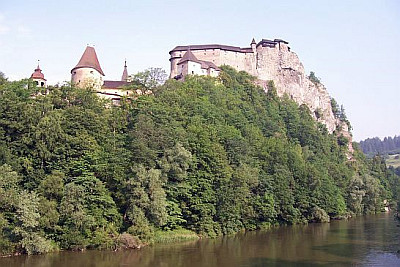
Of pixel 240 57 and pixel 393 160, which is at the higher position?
pixel 240 57

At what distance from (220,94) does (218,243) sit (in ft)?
113

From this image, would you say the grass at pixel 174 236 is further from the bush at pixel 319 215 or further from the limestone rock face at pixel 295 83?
the limestone rock face at pixel 295 83

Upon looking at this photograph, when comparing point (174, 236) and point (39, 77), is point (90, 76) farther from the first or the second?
point (174, 236)

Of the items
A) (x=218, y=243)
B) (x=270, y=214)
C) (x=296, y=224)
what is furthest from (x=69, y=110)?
(x=296, y=224)

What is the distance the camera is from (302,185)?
2255 inches

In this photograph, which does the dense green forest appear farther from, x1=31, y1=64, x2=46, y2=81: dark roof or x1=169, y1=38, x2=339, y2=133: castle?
x1=169, y1=38, x2=339, y2=133: castle

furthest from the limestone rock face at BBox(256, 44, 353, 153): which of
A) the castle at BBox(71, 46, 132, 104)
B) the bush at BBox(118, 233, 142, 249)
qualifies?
the bush at BBox(118, 233, 142, 249)

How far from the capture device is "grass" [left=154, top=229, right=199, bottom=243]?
127ft

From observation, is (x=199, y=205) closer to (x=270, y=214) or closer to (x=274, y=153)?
(x=270, y=214)

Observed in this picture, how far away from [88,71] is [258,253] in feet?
117

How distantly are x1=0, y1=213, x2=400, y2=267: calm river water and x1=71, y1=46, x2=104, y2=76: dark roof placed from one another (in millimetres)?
29969

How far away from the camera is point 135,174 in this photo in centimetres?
3859

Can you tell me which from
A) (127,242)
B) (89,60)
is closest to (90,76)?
(89,60)

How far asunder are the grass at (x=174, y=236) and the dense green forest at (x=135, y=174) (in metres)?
0.33
